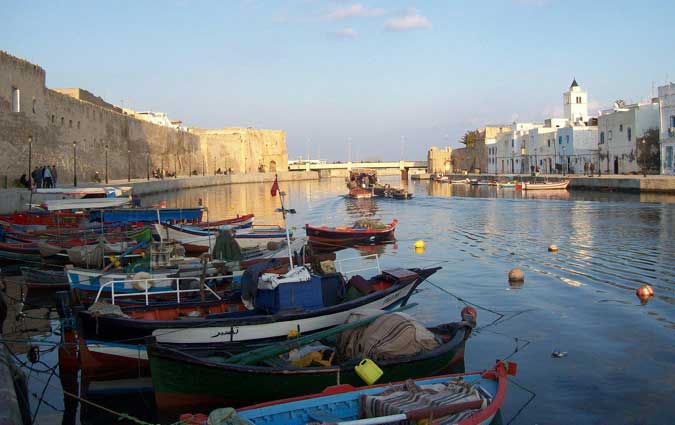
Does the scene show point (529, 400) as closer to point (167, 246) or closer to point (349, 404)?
point (349, 404)

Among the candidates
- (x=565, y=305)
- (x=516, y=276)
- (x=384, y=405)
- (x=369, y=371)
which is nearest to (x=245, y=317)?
(x=369, y=371)

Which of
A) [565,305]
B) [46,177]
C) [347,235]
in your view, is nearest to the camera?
[565,305]

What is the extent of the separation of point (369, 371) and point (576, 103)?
80489 millimetres

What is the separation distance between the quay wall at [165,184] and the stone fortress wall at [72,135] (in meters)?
3.29

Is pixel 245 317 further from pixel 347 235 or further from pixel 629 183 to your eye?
pixel 629 183

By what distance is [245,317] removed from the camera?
8.80 meters

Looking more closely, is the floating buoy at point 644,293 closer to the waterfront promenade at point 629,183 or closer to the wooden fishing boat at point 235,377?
the wooden fishing boat at point 235,377

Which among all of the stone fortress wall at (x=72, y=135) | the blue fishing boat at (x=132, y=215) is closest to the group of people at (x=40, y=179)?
the stone fortress wall at (x=72, y=135)

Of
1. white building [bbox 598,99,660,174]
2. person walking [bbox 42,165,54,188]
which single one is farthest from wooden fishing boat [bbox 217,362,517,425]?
white building [bbox 598,99,660,174]

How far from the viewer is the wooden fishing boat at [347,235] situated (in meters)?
22.1

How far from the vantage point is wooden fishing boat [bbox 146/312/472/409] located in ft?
23.5

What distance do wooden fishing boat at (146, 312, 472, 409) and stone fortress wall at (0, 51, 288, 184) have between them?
26.7 meters

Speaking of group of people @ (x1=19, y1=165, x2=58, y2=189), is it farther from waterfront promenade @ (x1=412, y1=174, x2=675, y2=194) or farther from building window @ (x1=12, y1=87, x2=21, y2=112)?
waterfront promenade @ (x1=412, y1=174, x2=675, y2=194)

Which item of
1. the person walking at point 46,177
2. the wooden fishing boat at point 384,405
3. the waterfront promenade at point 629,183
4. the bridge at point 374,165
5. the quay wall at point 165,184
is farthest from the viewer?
the bridge at point 374,165
